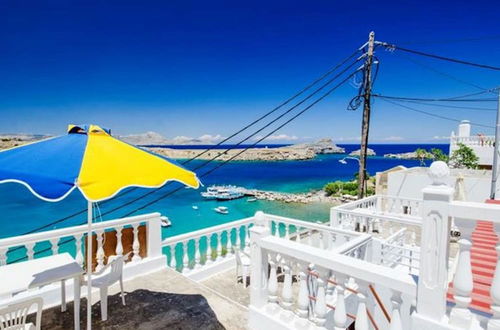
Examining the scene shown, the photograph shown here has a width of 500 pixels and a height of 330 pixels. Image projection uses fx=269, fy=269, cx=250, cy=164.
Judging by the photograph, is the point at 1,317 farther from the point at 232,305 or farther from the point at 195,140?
the point at 195,140

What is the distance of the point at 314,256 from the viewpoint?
2406mm

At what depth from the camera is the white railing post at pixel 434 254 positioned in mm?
1742

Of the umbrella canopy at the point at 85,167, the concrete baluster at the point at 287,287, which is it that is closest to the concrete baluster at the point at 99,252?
the umbrella canopy at the point at 85,167

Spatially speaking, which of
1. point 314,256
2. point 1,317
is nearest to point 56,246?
point 1,317

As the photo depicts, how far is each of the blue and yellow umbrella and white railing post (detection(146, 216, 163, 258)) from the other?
85.4 inches

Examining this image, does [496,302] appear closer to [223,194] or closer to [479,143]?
[479,143]

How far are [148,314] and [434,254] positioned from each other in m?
3.37

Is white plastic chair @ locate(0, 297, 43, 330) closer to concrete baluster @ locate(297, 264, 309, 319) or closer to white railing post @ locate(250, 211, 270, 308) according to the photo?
white railing post @ locate(250, 211, 270, 308)

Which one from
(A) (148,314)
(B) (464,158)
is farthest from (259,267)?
(B) (464,158)

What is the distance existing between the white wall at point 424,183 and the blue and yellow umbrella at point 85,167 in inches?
440

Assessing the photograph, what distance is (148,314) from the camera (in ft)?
11.5

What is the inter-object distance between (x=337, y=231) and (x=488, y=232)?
273 cm

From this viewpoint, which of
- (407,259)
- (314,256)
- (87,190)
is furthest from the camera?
(407,259)

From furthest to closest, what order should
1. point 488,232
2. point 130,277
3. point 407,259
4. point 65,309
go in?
point 407,259
point 488,232
point 130,277
point 65,309
